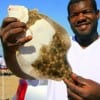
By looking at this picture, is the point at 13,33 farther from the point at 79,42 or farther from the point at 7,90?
the point at 7,90

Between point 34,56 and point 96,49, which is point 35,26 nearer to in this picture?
point 34,56

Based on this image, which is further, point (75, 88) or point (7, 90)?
point (7, 90)

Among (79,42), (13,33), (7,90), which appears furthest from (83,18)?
(7,90)

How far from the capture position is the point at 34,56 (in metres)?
2.71

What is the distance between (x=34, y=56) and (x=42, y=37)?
0.11 m

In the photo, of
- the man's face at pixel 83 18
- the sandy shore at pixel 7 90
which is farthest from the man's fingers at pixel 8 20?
the sandy shore at pixel 7 90

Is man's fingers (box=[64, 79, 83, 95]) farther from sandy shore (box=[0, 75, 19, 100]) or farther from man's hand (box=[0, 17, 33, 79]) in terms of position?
sandy shore (box=[0, 75, 19, 100])

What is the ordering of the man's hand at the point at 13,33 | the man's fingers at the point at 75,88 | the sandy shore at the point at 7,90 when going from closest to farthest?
the man's fingers at the point at 75,88 → the man's hand at the point at 13,33 → the sandy shore at the point at 7,90

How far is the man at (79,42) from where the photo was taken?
105 inches

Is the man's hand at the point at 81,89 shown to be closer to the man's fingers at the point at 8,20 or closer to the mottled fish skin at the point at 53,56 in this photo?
the mottled fish skin at the point at 53,56

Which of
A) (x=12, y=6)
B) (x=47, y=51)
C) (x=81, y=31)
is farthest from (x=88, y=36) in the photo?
(x=12, y=6)

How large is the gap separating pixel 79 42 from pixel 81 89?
1.72 feet

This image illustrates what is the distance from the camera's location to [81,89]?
8.24 ft

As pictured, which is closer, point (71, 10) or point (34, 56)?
point (34, 56)
